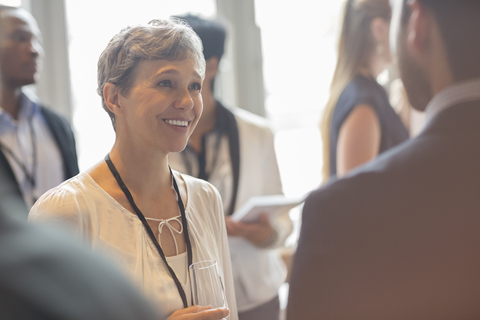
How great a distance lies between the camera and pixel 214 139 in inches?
34.6

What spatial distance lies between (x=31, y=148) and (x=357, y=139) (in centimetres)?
51

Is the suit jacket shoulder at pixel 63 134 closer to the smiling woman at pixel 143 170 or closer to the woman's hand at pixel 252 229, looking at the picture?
the smiling woman at pixel 143 170

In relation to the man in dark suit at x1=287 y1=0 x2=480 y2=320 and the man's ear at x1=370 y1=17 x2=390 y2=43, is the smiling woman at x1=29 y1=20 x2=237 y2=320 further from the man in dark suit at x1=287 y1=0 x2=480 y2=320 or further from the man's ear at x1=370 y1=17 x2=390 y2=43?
the man's ear at x1=370 y1=17 x2=390 y2=43

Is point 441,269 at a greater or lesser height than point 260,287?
greater

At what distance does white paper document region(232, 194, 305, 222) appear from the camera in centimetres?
89

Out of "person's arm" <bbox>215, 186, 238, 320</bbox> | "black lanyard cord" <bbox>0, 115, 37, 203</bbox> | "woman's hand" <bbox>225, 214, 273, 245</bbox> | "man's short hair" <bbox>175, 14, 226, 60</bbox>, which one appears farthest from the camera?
"woman's hand" <bbox>225, 214, 273, 245</bbox>

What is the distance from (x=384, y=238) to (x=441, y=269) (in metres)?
0.10

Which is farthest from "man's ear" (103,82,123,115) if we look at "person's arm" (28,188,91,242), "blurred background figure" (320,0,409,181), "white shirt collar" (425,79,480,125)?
"white shirt collar" (425,79,480,125)

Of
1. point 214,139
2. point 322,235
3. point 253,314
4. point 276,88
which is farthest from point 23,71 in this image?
point 276,88

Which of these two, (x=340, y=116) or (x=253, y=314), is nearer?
(x=340, y=116)

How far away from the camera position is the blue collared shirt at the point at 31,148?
55 cm

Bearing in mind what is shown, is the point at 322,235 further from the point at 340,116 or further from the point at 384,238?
the point at 340,116

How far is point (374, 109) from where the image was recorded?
79cm

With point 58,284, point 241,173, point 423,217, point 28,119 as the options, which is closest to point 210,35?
point 241,173
